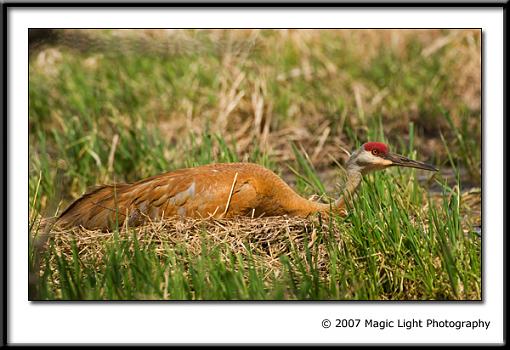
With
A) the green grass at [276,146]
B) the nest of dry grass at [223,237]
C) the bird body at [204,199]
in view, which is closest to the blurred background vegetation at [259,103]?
the green grass at [276,146]

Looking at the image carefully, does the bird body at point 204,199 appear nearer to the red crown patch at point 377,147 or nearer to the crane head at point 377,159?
the crane head at point 377,159

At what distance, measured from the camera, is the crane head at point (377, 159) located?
672 cm

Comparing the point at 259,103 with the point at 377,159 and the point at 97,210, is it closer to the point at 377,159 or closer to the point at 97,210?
the point at 377,159

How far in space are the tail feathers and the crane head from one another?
5.32 ft

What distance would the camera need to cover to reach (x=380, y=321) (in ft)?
16.0

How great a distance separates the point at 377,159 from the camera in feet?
22.2

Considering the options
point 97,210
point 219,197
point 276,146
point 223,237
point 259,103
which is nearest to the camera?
point 223,237

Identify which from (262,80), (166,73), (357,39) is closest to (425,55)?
(357,39)

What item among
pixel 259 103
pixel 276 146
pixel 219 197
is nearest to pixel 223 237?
pixel 219 197

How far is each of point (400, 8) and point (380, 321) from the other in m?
1.74

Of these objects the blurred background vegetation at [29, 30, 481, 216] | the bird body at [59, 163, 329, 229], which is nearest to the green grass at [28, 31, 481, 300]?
the blurred background vegetation at [29, 30, 481, 216]

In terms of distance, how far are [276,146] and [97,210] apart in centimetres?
275

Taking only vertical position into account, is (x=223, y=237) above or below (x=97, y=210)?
below

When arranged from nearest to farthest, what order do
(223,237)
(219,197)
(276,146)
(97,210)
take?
1. (223,237)
2. (219,197)
3. (97,210)
4. (276,146)
